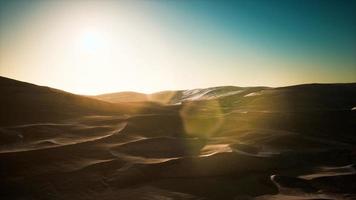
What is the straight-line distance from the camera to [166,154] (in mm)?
17109

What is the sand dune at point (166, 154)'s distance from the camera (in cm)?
1197

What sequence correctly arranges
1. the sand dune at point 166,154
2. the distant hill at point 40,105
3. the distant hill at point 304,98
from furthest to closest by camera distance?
the distant hill at point 304,98
the distant hill at point 40,105
the sand dune at point 166,154

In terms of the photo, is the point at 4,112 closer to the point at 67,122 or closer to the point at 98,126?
the point at 67,122

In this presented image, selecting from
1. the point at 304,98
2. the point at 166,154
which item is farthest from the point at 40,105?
the point at 304,98

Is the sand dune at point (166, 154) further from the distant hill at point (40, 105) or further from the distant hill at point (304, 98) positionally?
the distant hill at point (304, 98)

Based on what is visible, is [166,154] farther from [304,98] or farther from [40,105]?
[304,98]

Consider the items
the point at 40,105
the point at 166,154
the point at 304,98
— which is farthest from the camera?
the point at 304,98

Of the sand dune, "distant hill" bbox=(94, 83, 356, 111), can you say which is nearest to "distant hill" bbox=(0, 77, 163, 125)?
the sand dune

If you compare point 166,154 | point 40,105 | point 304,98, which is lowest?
point 166,154

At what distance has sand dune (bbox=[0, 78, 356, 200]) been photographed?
1197 cm

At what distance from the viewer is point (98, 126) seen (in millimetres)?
23922

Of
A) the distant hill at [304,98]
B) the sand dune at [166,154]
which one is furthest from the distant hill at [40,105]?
the distant hill at [304,98]

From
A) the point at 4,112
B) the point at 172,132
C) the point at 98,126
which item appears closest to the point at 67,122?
the point at 98,126

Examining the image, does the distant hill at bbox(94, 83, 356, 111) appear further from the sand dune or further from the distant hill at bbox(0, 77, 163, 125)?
the distant hill at bbox(0, 77, 163, 125)
